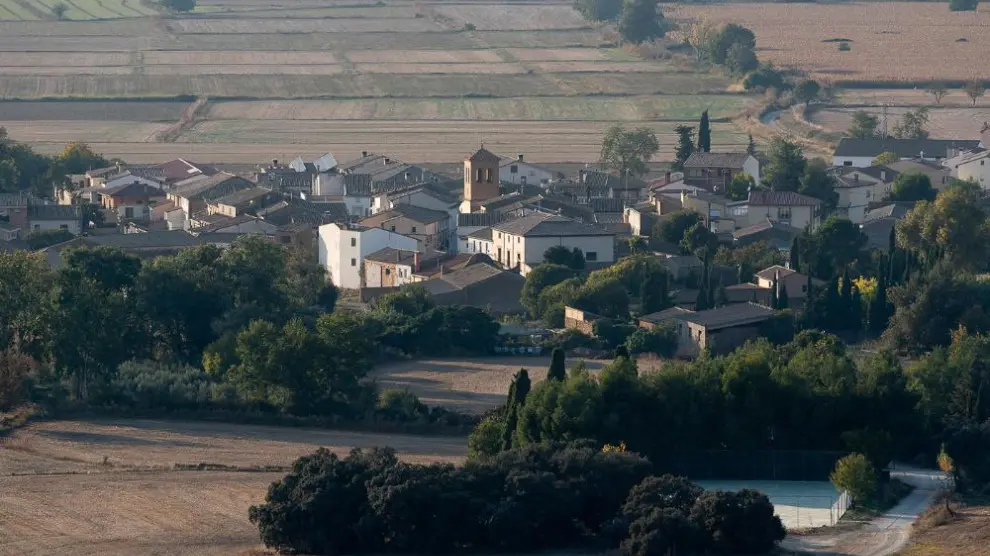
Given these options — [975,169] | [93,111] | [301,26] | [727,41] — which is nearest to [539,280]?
[975,169]

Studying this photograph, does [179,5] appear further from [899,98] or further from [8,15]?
[899,98]

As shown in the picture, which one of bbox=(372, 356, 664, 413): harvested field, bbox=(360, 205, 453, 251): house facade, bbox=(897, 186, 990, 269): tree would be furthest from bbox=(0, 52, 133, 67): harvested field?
bbox=(372, 356, 664, 413): harvested field

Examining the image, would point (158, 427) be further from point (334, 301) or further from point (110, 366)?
point (334, 301)

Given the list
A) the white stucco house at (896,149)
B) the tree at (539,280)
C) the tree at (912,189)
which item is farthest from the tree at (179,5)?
the tree at (539,280)

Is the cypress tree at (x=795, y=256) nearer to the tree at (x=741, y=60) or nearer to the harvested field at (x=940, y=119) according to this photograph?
the harvested field at (x=940, y=119)

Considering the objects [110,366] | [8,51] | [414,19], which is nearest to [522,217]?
[110,366]

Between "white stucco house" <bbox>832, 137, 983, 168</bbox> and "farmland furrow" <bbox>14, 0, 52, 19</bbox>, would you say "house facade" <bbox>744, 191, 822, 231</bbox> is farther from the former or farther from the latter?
"farmland furrow" <bbox>14, 0, 52, 19</bbox>

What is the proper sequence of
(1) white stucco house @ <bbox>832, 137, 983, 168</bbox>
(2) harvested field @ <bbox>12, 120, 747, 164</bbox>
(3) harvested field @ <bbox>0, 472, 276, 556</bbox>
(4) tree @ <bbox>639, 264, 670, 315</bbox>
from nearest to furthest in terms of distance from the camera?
(3) harvested field @ <bbox>0, 472, 276, 556</bbox>, (4) tree @ <bbox>639, 264, 670, 315</bbox>, (1) white stucco house @ <bbox>832, 137, 983, 168</bbox>, (2) harvested field @ <bbox>12, 120, 747, 164</bbox>
